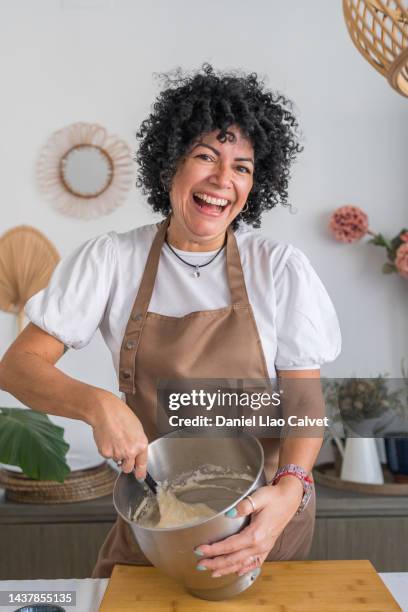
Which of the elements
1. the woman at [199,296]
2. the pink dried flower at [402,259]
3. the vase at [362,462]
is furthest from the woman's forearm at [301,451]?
the pink dried flower at [402,259]

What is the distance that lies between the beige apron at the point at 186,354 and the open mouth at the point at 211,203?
0.52ft

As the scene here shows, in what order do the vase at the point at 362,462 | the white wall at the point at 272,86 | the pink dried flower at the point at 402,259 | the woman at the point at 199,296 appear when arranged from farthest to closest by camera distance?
the white wall at the point at 272,86 → the pink dried flower at the point at 402,259 → the vase at the point at 362,462 → the woman at the point at 199,296

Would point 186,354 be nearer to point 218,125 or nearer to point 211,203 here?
point 211,203

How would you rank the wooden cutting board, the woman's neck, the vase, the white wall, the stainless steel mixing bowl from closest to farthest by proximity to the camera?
the stainless steel mixing bowl, the wooden cutting board, the woman's neck, the vase, the white wall

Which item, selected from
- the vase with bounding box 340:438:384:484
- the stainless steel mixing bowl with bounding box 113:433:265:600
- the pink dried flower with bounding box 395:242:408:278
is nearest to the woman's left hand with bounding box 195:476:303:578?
the stainless steel mixing bowl with bounding box 113:433:265:600

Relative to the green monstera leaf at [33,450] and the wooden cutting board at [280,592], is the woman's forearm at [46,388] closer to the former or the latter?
the wooden cutting board at [280,592]

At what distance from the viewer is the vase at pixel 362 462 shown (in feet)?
8.50

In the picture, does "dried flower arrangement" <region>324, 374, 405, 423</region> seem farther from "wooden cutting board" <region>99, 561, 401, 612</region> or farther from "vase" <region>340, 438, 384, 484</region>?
"wooden cutting board" <region>99, 561, 401, 612</region>

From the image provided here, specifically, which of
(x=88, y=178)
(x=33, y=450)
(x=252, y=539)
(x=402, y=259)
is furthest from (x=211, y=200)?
(x=88, y=178)

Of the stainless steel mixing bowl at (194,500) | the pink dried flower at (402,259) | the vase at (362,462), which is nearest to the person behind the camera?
the stainless steel mixing bowl at (194,500)

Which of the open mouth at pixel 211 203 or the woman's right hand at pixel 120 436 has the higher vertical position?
the open mouth at pixel 211 203

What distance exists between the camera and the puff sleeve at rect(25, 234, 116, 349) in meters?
1.42

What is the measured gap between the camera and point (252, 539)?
1.11 m

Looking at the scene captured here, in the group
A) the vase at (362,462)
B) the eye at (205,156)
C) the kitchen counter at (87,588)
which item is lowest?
the vase at (362,462)
